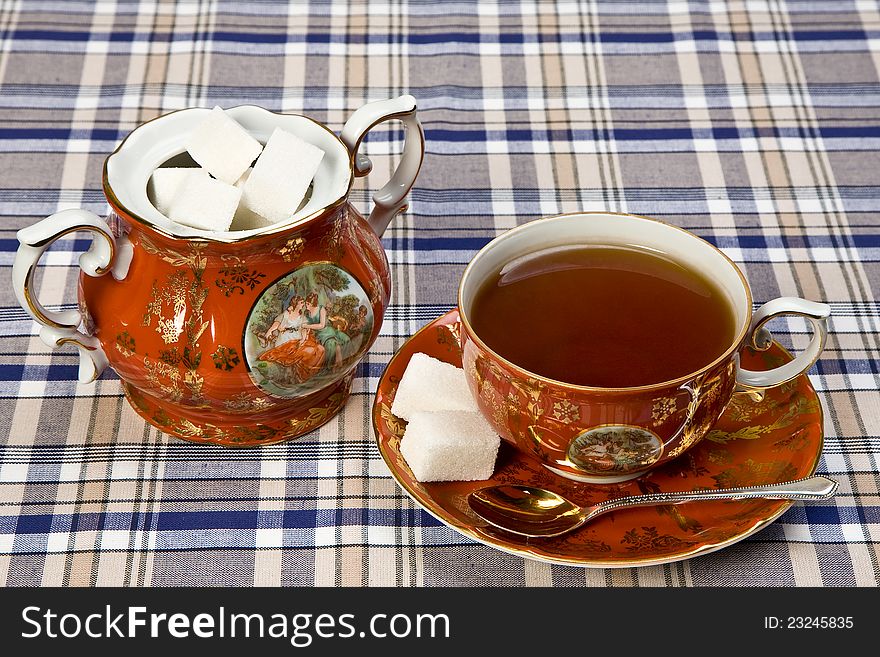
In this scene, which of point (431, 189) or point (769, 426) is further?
point (431, 189)

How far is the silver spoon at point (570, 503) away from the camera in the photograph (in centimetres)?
91

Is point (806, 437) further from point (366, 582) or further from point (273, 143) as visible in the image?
point (273, 143)

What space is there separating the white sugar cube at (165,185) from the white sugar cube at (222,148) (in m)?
0.03

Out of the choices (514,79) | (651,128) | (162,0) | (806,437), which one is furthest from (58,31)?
(806,437)

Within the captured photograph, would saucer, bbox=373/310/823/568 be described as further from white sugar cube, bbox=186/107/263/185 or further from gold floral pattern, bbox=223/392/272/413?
white sugar cube, bbox=186/107/263/185

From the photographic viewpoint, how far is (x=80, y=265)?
0.95 meters

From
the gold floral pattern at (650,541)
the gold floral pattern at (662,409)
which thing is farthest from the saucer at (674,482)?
the gold floral pattern at (662,409)

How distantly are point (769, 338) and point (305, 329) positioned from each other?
442mm

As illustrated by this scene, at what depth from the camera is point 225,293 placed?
3.04 ft

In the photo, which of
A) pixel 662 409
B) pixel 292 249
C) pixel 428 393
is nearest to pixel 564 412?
pixel 662 409

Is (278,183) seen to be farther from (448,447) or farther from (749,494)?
(749,494)

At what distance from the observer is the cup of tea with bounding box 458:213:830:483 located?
890 mm

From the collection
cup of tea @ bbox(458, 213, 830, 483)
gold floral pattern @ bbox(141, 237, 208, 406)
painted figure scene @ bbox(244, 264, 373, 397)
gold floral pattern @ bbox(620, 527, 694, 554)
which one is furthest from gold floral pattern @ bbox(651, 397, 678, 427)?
gold floral pattern @ bbox(141, 237, 208, 406)

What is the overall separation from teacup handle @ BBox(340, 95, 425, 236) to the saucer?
0.16m
